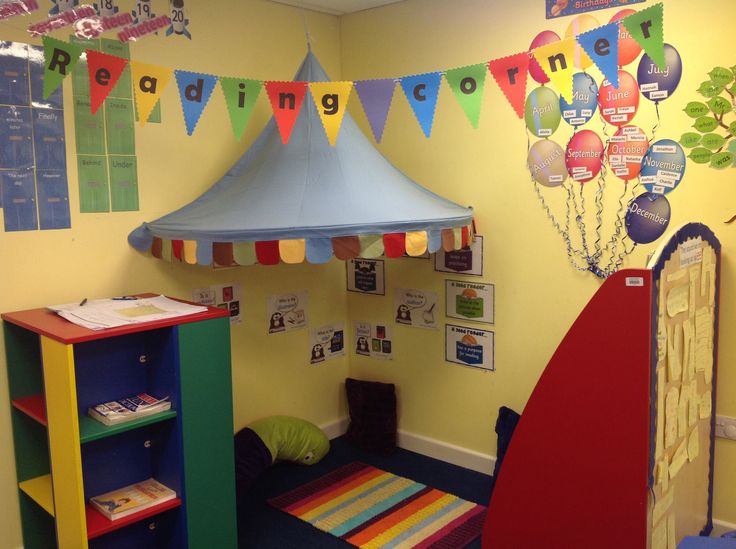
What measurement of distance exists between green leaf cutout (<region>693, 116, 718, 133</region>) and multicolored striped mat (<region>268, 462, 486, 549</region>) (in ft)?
6.07

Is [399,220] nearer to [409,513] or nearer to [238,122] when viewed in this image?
[238,122]

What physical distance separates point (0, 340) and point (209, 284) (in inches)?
37.7

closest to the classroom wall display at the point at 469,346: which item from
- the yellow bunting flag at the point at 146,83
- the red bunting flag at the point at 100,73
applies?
the yellow bunting flag at the point at 146,83

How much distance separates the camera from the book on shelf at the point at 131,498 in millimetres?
2371

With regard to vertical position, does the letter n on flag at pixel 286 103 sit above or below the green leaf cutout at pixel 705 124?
above

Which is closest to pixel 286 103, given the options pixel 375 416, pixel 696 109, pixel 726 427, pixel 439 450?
pixel 696 109

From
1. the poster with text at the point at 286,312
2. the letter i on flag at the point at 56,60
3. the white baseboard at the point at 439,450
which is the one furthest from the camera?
the poster with text at the point at 286,312

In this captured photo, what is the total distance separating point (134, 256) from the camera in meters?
2.94

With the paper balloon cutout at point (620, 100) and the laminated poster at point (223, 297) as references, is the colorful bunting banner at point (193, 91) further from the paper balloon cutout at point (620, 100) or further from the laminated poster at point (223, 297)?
the paper balloon cutout at point (620, 100)

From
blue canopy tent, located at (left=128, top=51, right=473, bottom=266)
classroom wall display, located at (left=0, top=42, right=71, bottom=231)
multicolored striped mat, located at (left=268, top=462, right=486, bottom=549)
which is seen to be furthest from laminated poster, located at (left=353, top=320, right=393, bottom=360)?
classroom wall display, located at (left=0, top=42, right=71, bottom=231)

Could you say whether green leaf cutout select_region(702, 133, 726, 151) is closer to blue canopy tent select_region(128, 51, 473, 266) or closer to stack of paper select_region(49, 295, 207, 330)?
blue canopy tent select_region(128, 51, 473, 266)

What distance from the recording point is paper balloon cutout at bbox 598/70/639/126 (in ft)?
8.89

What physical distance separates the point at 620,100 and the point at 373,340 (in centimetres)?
183

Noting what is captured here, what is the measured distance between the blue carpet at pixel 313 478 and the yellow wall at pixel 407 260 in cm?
17
